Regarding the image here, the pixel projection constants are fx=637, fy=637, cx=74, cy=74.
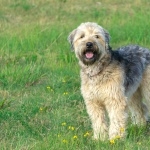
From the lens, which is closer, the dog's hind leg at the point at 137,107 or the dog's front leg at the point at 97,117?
the dog's front leg at the point at 97,117

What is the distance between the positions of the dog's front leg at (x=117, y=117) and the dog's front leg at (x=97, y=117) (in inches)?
6.8

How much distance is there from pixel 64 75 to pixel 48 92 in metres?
0.98

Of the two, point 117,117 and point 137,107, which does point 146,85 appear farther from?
Result: point 117,117

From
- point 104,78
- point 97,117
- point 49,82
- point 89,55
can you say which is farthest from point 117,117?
point 49,82

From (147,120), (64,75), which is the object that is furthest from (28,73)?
(147,120)

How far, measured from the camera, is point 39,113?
29.4 ft

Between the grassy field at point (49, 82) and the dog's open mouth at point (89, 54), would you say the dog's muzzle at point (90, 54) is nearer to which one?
the dog's open mouth at point (89, 54)

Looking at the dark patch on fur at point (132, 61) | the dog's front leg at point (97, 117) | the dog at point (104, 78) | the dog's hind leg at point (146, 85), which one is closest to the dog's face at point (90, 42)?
the dog at point (104, 78)

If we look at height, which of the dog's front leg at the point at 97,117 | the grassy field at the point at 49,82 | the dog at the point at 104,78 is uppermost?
the dog at the point at 104,78

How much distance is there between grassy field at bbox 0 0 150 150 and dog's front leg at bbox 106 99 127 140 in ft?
0.57

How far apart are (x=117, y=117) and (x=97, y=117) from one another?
33 centimetres

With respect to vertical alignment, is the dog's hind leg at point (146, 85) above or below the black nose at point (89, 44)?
below

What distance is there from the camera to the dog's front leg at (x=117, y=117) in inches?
310

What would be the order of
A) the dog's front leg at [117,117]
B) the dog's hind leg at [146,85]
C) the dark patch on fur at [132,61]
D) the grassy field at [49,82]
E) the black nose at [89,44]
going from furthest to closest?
the dog's hind leg at [146,85], the dark patch on fur at [132,61], the dog's front leg at [117,117], the black nose at [89,44], the grassy field at [49,82]
